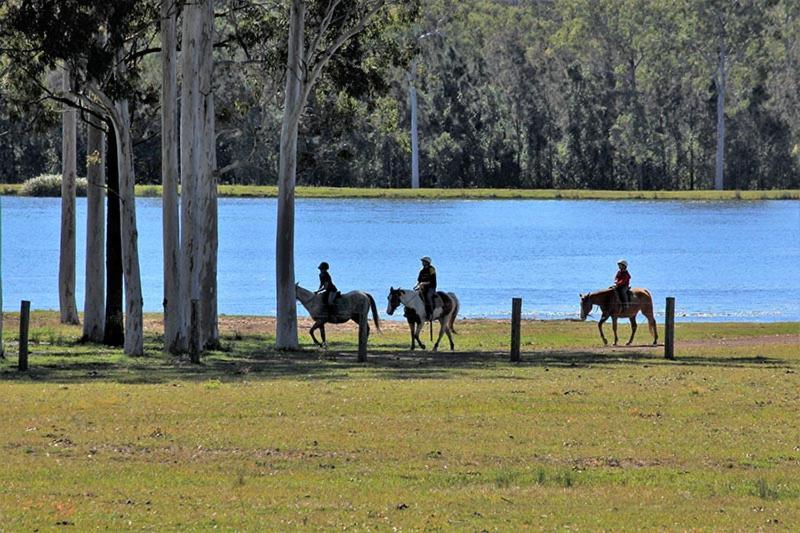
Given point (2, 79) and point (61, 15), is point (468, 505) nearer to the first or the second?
point (61, 15)

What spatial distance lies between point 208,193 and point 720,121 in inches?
3881

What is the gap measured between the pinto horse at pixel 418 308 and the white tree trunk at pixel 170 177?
3999 mm

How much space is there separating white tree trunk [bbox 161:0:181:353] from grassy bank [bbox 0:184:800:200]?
96.7 metres

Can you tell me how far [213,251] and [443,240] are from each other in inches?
2352

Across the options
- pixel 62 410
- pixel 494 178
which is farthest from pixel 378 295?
pixel 494 178

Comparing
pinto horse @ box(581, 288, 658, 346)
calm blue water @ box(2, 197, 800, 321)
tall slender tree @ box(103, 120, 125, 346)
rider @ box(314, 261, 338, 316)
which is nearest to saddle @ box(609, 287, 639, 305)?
pinto horse @ box(581, 288, 658, 346)

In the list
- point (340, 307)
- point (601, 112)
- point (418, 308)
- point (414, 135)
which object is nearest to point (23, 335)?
point (418, 308)

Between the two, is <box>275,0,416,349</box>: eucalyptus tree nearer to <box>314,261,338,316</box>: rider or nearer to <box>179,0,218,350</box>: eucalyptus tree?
<box>314,261,338,316</box>: rider

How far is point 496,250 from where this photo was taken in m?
83.9

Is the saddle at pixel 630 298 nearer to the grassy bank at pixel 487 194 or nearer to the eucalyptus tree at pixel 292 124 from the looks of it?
the eucalyptus tree at pixel 292 124

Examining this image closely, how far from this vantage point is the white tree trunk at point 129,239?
96.2ft

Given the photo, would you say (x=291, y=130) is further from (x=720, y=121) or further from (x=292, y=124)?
(x=720, y=121)

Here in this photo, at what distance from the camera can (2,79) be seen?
1342 inches

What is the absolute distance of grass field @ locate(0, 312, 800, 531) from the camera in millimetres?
12648
